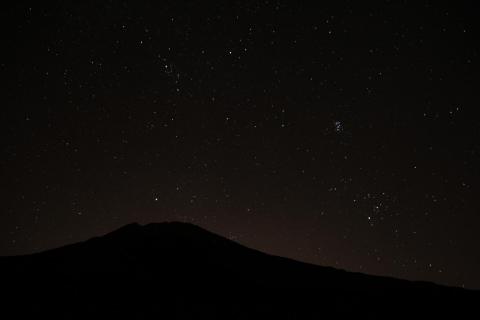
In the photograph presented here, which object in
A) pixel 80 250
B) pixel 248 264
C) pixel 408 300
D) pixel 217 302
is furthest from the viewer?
pixel 248 264

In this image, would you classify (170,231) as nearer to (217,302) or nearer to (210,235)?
(210,235)

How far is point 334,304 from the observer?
1020cm

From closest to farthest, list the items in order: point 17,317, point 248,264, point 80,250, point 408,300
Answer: point 17,317 < point 408,300 < point 80,250 < point 248,264

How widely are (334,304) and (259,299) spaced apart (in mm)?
1759

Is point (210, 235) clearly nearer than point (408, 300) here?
No

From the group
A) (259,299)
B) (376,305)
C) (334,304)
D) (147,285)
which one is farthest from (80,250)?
(376,305)

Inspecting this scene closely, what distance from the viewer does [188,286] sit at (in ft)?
35.1

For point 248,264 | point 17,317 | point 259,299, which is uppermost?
point 248,264

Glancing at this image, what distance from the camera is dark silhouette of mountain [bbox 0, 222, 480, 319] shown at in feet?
29.6

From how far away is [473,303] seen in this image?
→ 1071cm

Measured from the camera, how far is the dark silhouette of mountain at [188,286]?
902cm

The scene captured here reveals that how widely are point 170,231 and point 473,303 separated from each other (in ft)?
29.7

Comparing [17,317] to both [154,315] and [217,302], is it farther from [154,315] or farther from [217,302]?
[217,302]

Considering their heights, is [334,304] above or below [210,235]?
below
